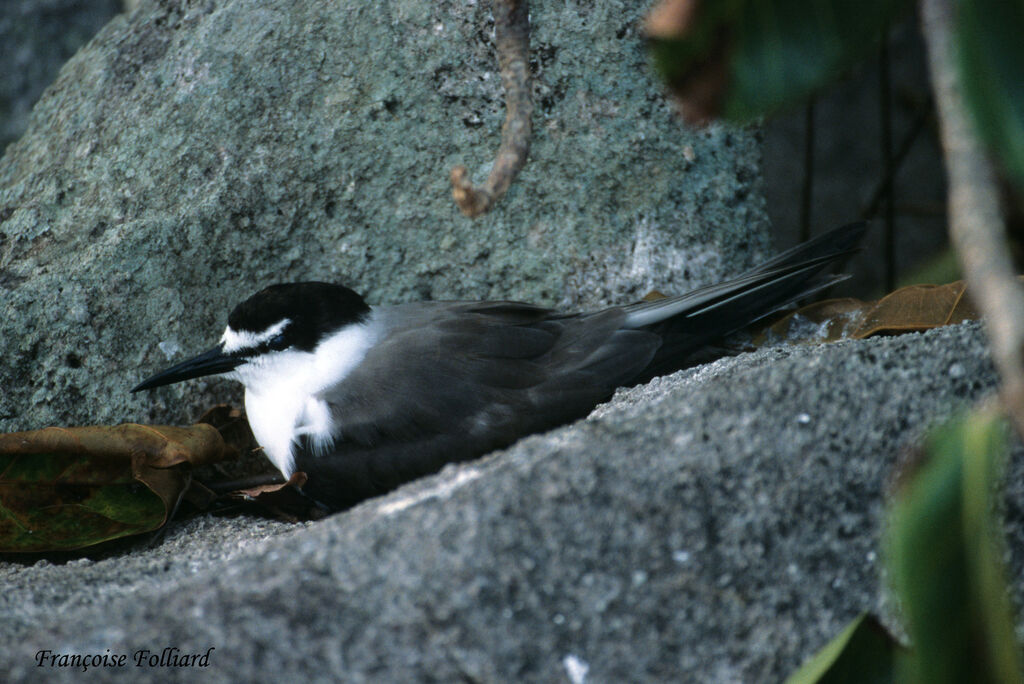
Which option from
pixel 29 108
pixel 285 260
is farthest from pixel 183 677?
pixel 29 108

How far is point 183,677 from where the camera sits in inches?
47.4

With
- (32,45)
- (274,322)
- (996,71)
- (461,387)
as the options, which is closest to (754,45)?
(996,71)

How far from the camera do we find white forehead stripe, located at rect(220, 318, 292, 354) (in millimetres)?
2561

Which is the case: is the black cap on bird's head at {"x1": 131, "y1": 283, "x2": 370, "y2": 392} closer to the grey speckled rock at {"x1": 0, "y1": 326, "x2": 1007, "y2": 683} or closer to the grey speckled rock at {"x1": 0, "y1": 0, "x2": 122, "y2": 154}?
the grey speckled rock at {"x1": 0, "y1": 326, "x2": 1007, "y2": 683}

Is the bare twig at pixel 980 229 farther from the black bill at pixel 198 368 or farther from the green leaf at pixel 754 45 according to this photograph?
the black bill at pixel 198 368

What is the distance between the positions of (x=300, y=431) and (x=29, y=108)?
2.64 m

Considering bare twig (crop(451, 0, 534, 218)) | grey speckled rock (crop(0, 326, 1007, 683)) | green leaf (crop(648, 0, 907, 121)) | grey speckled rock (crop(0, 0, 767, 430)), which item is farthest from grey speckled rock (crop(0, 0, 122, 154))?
green leaf (crop(648, 0, 907, 121))

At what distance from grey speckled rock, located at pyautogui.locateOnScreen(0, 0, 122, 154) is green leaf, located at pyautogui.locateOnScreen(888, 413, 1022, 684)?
4.32m

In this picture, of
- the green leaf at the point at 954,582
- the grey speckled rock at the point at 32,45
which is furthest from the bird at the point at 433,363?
the grey speckled rock at the point at 32,45

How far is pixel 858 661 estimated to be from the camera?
0.97 meters

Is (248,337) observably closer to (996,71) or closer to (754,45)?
(754,45)

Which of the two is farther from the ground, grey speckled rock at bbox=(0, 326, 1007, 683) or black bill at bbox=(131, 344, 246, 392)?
black bill at bbox=(131, 344, 246, 392)

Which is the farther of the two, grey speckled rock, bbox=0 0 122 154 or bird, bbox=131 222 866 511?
grey speckled rock, bbox=0 0 122 154

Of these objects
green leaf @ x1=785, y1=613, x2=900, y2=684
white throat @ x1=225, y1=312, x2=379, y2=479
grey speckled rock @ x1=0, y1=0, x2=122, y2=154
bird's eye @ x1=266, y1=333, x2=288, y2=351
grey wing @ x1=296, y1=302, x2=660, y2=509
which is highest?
grey speckled rock @ x1=0, y1=0, x2=122, y2=154
